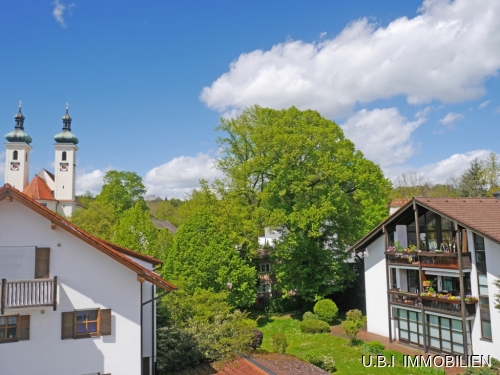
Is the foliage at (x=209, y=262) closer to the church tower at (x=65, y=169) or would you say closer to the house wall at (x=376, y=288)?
the house wall at (x=376, y=288)

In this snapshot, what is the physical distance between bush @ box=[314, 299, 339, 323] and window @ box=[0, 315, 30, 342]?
21.2 m

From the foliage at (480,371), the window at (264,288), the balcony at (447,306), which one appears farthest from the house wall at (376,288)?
the window at (264,288)

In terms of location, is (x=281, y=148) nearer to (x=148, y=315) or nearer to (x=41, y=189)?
(x=148, y=315)

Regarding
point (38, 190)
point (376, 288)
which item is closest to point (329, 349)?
point (376, 288)

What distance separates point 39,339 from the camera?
1375 cm

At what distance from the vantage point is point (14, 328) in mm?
13633

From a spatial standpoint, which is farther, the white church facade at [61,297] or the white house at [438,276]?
the white house at [438,276]

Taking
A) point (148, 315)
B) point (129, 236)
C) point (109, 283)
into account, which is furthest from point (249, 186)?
point (109, 283)

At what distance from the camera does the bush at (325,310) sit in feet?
97.6

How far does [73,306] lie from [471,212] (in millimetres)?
21472

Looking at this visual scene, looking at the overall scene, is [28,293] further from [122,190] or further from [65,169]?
[65,169]

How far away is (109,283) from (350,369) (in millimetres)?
12972

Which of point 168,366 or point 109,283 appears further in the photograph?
point 168,366

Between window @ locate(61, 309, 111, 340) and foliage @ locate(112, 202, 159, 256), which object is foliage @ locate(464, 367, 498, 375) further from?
foliage @ locate(112, 202, 159, 256)
